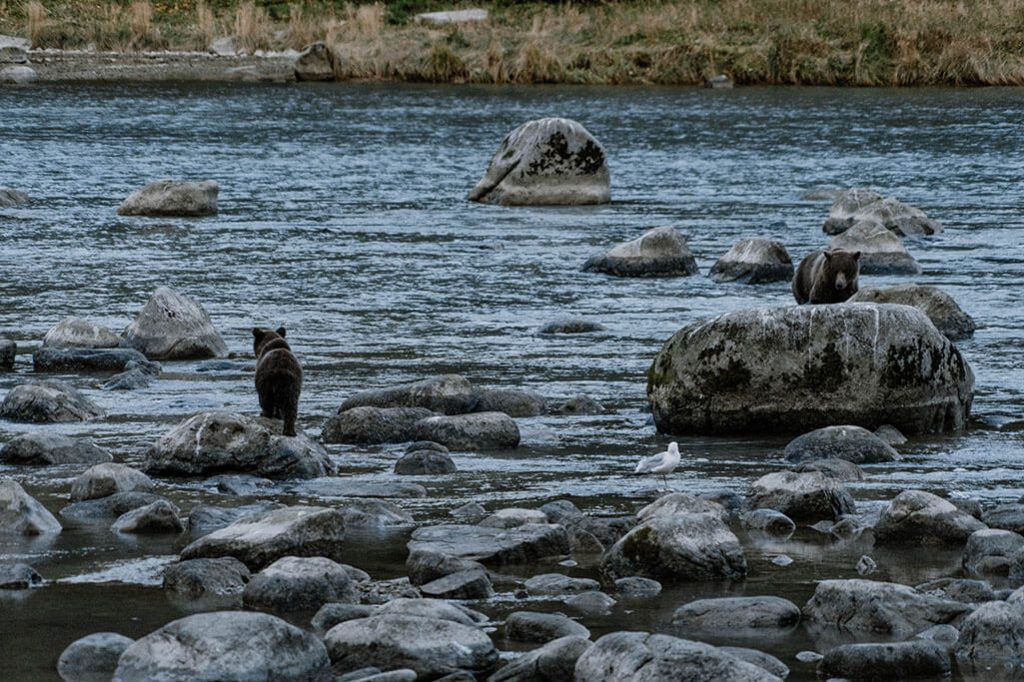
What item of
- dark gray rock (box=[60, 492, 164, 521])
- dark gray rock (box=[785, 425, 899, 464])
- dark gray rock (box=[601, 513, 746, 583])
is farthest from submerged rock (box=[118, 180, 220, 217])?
dark gray rock (box=[601, 513, 746, 583])

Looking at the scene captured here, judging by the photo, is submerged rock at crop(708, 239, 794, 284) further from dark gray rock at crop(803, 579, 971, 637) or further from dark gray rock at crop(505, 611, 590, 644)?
dark gray rock at crop(505, 611, 590, 644)

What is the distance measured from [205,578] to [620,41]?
56116 mm

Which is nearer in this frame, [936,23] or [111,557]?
[111,557]

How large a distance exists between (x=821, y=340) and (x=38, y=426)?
537 centimetres

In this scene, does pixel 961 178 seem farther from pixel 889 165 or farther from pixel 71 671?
pixel 71 671

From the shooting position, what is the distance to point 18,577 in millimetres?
8273

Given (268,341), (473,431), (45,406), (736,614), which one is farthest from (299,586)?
(268,341)

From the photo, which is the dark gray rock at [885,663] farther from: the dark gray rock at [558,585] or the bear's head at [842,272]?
the bear's head at [842,272]

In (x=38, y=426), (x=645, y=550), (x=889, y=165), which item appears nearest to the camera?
(x=645, y=550)

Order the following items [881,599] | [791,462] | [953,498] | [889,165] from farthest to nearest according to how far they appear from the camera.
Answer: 1. [889,165]
2. [791,462]
3. [953,498]
4. [881,599]

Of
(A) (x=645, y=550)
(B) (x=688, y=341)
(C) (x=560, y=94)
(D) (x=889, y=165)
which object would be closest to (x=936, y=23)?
(C) (x=560, y=94)

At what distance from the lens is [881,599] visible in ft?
25.5

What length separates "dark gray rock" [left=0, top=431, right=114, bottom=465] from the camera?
11.0 meters

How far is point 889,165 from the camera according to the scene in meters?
34.7
